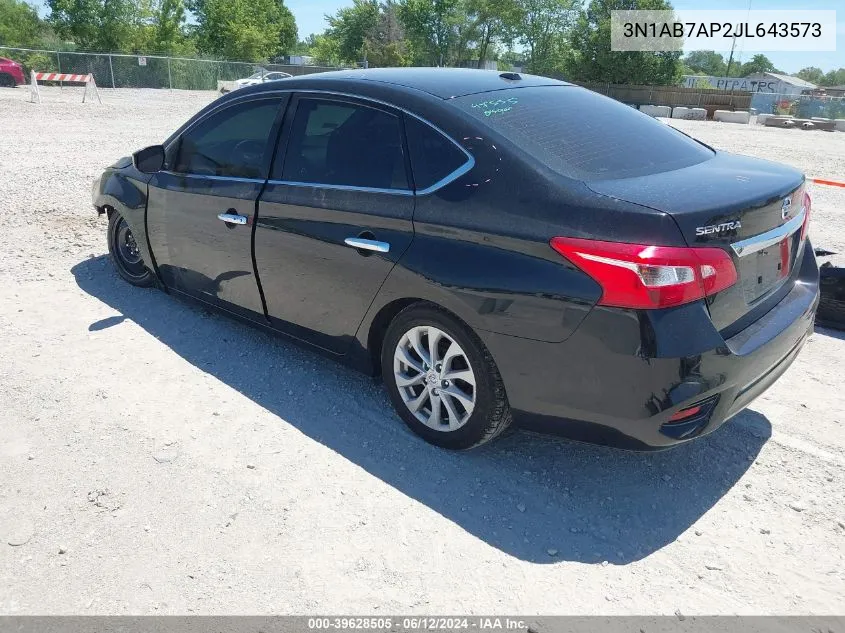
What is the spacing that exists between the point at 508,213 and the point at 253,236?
176cm

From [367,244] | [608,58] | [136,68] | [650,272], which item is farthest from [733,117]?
[650,272]

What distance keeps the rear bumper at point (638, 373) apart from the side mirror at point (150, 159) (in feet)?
9.68

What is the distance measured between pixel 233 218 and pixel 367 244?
45.0 inches

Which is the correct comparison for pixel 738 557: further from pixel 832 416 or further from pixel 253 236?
pixel 253 236

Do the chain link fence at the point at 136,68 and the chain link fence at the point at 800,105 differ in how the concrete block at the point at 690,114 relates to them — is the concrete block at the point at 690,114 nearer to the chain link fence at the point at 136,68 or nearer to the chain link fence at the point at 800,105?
the chain link fence at the point at 800,105

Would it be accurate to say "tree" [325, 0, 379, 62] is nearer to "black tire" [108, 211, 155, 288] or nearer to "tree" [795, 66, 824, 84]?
"black tire" [108, 211, 155, 288]

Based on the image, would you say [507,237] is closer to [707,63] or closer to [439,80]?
[439,80]

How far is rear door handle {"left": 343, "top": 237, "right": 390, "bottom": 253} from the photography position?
10.6 feet

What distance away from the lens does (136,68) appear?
3944 centimetres

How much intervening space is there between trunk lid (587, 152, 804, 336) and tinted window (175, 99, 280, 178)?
2130 millimetres

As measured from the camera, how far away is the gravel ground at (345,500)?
2.50 m

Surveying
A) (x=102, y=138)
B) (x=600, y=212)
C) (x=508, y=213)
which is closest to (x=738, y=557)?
(x=600, y=212)

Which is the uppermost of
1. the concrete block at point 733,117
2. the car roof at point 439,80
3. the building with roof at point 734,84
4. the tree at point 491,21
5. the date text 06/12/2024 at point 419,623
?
the tree at point 491,21

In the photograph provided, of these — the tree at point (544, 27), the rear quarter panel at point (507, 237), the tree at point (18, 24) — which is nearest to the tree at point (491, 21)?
the tree at point (544, 27)
